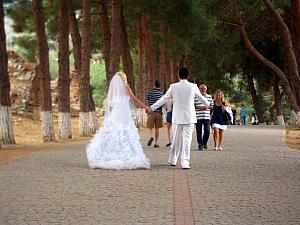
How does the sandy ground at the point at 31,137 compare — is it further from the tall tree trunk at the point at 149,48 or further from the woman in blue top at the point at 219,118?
the tall tree trunk at the point at 149,48

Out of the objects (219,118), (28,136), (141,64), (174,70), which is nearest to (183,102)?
(219,118)

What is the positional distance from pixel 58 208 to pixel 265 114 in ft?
205

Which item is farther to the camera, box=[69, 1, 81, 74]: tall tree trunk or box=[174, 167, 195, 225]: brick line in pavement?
box=[69, 1, 81, 74]: tall tree trunk

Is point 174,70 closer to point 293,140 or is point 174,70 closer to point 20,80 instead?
point 20,80

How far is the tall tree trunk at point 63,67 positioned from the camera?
26284mm

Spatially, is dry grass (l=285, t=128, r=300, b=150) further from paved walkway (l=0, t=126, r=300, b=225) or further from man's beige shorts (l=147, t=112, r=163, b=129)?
paved walkway (l=0, t=126, r=300, b=225)

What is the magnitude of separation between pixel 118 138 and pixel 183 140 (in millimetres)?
1404

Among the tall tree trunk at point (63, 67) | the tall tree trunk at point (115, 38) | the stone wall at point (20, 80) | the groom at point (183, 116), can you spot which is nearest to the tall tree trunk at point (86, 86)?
the tall tree trunk at point (63, 67)

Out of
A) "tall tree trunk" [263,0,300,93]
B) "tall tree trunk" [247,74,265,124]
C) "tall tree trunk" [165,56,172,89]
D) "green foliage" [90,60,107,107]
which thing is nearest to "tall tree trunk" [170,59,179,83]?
Result: "tall tree trunk" [165,56,172,89]

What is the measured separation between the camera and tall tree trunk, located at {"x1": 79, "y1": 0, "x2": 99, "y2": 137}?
91.8ft

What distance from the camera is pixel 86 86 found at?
2836cm

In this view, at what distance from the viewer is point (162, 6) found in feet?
100

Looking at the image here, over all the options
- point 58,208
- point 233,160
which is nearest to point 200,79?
point 233,160

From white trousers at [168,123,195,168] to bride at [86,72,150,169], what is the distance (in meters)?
0.68
